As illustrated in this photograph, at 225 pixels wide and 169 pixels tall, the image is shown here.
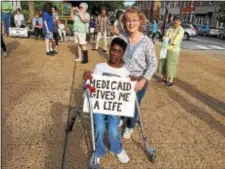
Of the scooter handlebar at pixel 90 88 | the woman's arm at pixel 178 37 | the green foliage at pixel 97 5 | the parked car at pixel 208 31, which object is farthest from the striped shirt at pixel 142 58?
the green foliage at pixel 97 5

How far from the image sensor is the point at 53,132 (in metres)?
4.39

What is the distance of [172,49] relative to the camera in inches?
288

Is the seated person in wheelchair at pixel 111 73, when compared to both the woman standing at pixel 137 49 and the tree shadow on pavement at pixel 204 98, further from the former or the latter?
the tree shadow on pavement at pixel 204 98

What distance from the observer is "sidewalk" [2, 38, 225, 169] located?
3723 mm

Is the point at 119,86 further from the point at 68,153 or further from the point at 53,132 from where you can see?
the point at 53,132

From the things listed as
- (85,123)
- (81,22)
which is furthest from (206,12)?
(85,123)

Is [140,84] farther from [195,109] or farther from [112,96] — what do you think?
[195,109]

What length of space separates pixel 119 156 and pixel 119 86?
914 millimetres

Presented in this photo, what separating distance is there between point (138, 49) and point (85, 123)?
167cm

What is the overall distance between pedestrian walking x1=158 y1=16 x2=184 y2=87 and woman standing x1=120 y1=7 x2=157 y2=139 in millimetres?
3652

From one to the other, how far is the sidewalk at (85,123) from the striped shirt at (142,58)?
1075mm

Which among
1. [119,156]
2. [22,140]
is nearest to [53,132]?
[22,140]

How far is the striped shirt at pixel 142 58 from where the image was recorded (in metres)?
3.61

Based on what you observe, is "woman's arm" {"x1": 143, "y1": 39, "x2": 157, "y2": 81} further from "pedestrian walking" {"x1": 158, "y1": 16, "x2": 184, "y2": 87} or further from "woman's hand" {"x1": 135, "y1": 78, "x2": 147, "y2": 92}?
"pedestrian walking" {"x1": 158, "y1": 16, "x2": 184, "y2": 87}
